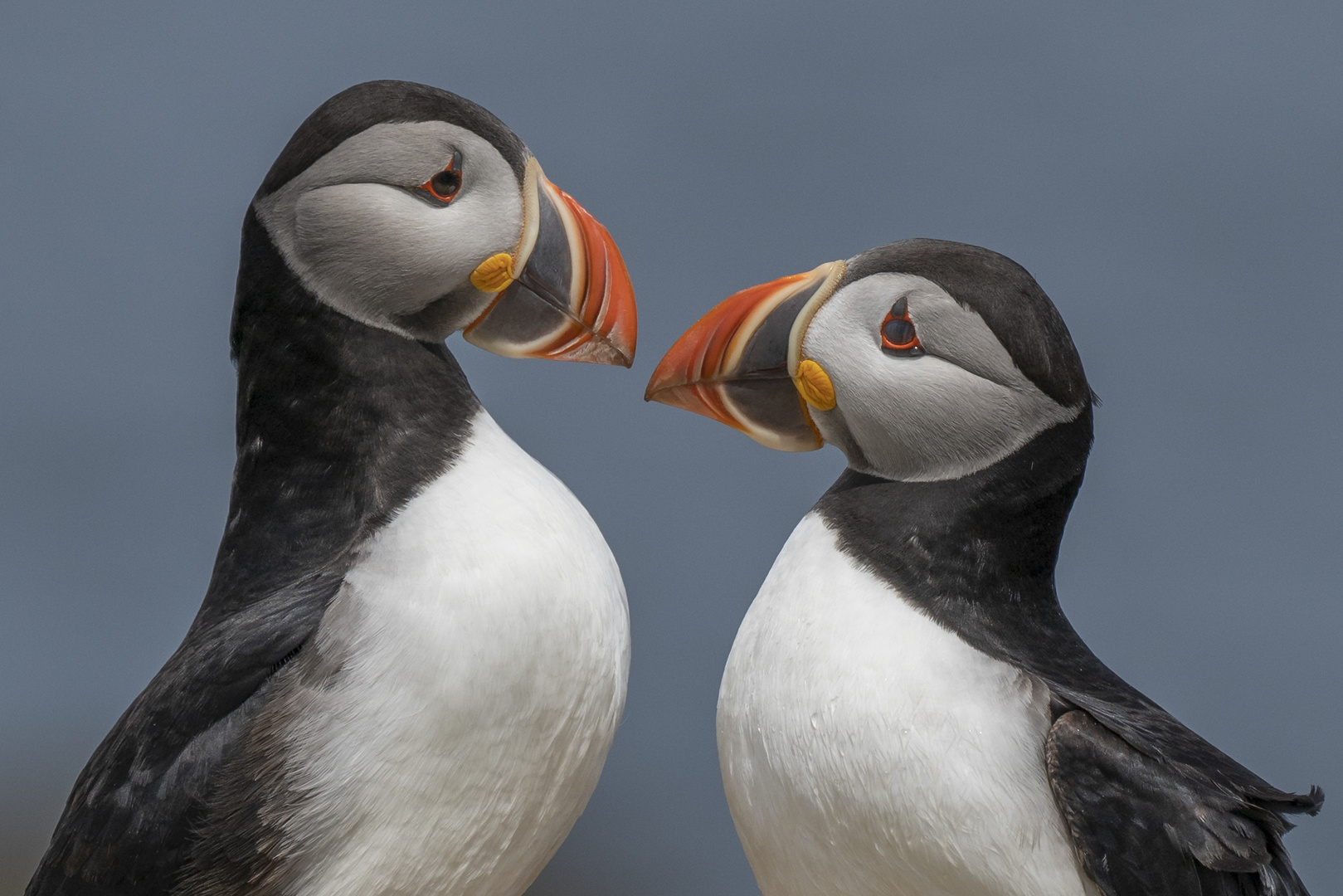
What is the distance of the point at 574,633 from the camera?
2303 millimetres

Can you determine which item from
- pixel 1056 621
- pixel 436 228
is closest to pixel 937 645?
pixel 1056 621

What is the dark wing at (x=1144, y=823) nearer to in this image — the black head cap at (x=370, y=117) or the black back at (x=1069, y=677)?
the black back at (x=1069, y=677)

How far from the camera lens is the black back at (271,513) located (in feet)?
7.29

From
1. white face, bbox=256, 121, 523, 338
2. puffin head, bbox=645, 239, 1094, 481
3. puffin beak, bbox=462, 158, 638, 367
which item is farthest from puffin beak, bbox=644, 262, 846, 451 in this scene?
white face, bbox=256, 121, 523, 338

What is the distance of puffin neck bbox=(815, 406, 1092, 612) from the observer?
2252mm

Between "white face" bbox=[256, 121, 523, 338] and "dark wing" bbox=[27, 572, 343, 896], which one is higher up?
"white face" bbox=[256, 121, 523, 338]

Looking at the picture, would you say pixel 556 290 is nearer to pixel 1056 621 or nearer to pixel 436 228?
pixel 436 228

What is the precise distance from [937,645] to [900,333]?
18.3 inches

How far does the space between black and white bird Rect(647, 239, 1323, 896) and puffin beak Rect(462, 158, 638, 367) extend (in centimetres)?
12

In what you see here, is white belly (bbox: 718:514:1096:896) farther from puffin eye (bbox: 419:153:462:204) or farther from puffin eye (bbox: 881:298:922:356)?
puffin eye (bbox: 419:153:462:204)

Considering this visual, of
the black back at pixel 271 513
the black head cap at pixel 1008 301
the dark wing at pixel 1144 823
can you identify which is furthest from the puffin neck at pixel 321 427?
the dark wing at pixel 1144 823

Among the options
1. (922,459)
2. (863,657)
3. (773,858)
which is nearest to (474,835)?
(773,858)

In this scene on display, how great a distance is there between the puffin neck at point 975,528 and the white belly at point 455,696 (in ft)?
1.52

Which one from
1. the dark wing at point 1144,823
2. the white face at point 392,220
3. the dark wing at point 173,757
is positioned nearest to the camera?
the dark wing at point 1144,823
